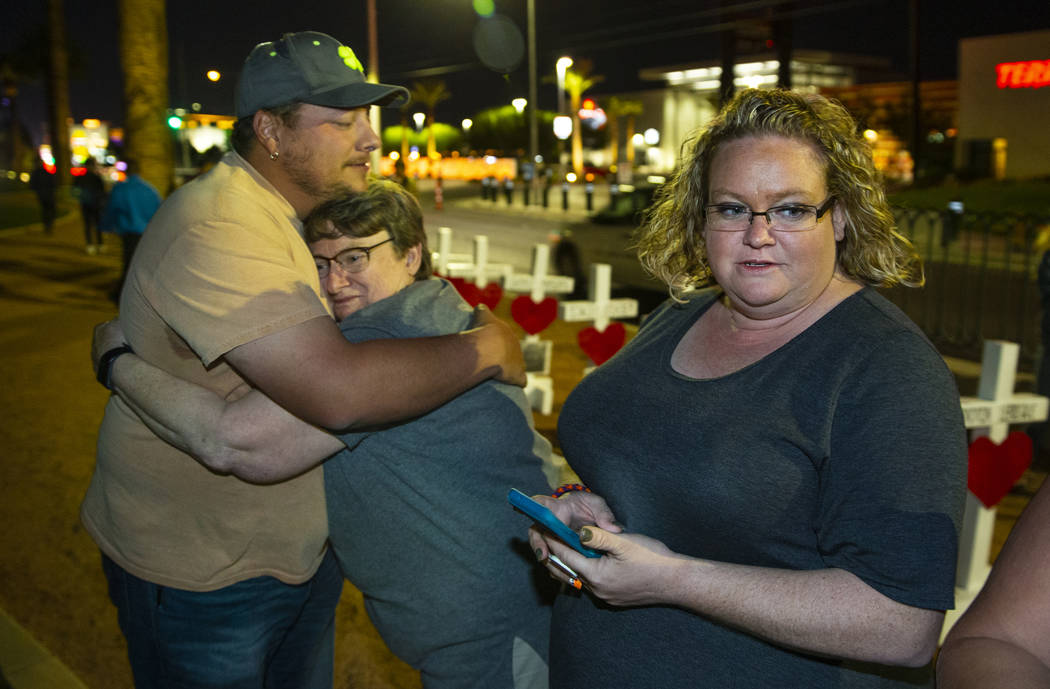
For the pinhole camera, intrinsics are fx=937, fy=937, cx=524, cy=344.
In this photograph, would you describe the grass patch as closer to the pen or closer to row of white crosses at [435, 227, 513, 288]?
row of white crosses at [435, 227, 513, 288]

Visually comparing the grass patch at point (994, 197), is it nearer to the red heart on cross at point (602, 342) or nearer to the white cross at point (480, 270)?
the white cross at point (480, 270)

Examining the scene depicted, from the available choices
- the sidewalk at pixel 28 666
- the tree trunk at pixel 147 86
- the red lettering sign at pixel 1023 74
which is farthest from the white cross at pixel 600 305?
the red lettering sign at pixel 1023 74

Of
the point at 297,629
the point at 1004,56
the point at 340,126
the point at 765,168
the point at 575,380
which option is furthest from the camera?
the point at 1004,56

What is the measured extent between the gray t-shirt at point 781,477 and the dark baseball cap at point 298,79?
0.88 metres

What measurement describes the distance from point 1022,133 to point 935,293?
28.9 m

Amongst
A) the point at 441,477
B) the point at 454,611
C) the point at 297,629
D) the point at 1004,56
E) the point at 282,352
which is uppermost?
the point at 1004,56

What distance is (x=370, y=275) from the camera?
6.88 feet

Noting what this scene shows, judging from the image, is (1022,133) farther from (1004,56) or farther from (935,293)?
(935,293)

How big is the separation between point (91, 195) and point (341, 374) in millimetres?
20105

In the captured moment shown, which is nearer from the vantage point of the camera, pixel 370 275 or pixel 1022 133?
pixel 370 275

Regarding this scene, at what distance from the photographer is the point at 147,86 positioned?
10797mm

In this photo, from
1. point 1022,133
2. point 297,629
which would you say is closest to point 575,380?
point 297,629

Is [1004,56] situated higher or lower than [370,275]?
higher

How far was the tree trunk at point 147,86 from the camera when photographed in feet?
34.2
